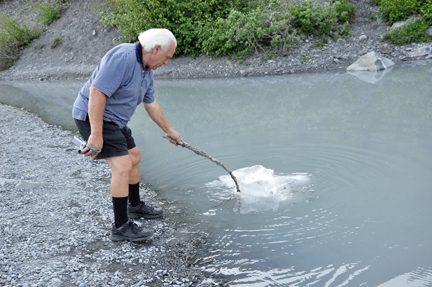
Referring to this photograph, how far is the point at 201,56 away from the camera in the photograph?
16547 millimetres

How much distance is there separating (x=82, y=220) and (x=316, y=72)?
→ 36.3 feet

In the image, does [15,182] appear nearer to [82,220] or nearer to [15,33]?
[82,220]

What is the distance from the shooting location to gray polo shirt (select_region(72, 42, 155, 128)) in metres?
2.95

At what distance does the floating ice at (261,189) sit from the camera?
169 inches

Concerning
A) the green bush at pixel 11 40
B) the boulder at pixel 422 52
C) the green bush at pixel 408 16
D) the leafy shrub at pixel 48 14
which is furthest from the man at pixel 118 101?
the leafy shrub at pixel 48 14

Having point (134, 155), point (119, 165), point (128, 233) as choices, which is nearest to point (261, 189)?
point (134, 155)

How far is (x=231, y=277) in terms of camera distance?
299cm

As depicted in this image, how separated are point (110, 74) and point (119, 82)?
0.10 metres

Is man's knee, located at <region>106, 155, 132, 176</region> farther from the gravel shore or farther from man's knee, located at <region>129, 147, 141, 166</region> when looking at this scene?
the gravel shore

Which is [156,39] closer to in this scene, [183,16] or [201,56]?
[201,56]

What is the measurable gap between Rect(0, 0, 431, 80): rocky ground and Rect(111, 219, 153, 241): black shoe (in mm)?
11246

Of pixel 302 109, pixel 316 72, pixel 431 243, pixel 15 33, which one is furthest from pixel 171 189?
pixel 15 33

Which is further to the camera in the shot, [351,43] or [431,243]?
[351,43]

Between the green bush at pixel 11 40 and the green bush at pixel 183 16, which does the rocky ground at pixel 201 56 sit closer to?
the green bush at pixel 11 40
